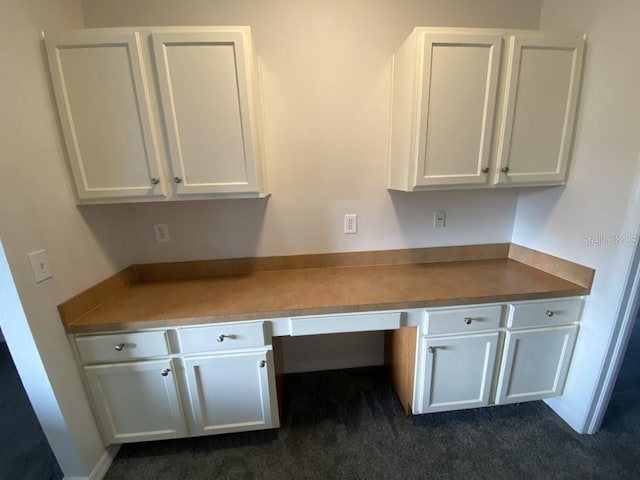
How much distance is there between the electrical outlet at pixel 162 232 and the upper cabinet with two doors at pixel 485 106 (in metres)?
1.47

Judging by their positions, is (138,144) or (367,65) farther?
(367,65)

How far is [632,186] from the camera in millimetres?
1142

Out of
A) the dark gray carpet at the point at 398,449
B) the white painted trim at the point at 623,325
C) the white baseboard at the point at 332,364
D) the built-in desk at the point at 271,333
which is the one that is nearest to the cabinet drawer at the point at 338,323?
the built-in desk at the point at 271,333

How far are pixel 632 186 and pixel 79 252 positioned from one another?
8.51 ft

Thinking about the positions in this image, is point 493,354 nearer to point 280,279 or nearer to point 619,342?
point 619,342

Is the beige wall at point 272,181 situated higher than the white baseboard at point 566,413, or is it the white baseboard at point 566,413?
the beige wall at point 272,181

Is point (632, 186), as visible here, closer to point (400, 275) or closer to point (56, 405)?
point (400, 275)

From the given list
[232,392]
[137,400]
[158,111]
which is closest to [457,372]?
[232,392]

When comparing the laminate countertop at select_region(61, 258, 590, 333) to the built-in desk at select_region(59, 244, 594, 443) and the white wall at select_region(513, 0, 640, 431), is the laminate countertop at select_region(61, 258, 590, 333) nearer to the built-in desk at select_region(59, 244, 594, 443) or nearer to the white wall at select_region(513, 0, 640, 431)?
the built-in desk at select_region(59, 244, 594, 443)

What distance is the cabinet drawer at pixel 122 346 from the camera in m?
1.18

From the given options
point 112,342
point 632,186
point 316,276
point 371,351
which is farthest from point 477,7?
point 112,342

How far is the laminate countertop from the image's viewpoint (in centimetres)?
121

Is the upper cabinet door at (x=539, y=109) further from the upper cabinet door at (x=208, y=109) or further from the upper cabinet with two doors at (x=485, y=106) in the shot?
the upper cabinet door at (x=208, y=109)

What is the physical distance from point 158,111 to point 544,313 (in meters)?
2.20
